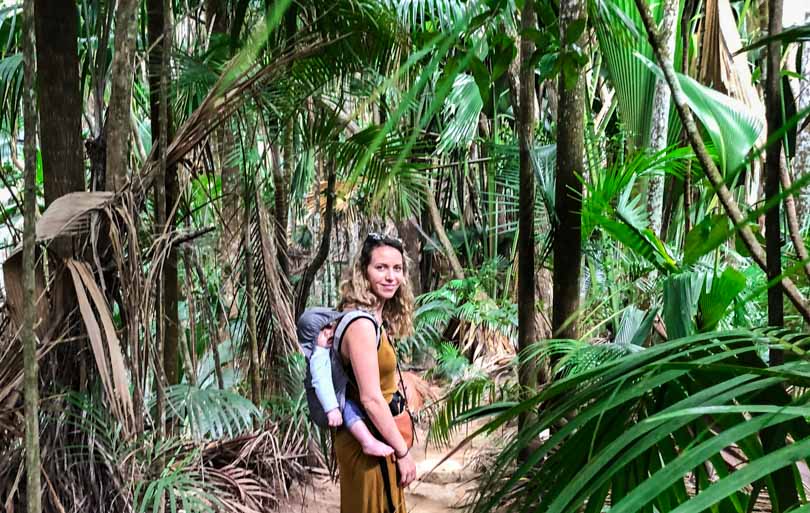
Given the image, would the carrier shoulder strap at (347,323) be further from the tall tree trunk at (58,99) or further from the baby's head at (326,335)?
the tall tree trunk at (58,99)

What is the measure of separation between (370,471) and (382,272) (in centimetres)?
56

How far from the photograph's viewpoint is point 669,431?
421 mm

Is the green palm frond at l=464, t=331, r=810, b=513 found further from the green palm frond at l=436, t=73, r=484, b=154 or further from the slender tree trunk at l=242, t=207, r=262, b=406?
the green palm frond at l=436, t=73, r=484, b=154

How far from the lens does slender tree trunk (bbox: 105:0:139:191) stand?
65.7 inches

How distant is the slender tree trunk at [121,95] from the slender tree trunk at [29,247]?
1.31 ft

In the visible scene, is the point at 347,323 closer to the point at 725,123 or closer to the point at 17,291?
the point at 17,291

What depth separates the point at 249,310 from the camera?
2781 mm

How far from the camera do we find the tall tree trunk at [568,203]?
201 cm

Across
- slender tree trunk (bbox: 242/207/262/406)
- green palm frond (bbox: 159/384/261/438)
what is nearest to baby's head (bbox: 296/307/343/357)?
green palm frond (bbox: 159/384/261/438)

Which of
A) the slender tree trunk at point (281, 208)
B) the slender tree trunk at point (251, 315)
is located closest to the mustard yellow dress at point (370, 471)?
the slender tree trunk at point (251, 315)

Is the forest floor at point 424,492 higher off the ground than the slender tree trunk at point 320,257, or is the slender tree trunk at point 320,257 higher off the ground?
the slender tree trunk at point 320,257

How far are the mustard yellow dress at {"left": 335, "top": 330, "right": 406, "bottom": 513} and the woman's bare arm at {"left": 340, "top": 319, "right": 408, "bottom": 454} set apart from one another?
7 centimetres

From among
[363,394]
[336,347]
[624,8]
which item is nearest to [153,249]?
[336,347]

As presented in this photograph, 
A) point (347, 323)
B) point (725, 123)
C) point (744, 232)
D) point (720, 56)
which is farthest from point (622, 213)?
point (720, 56)
